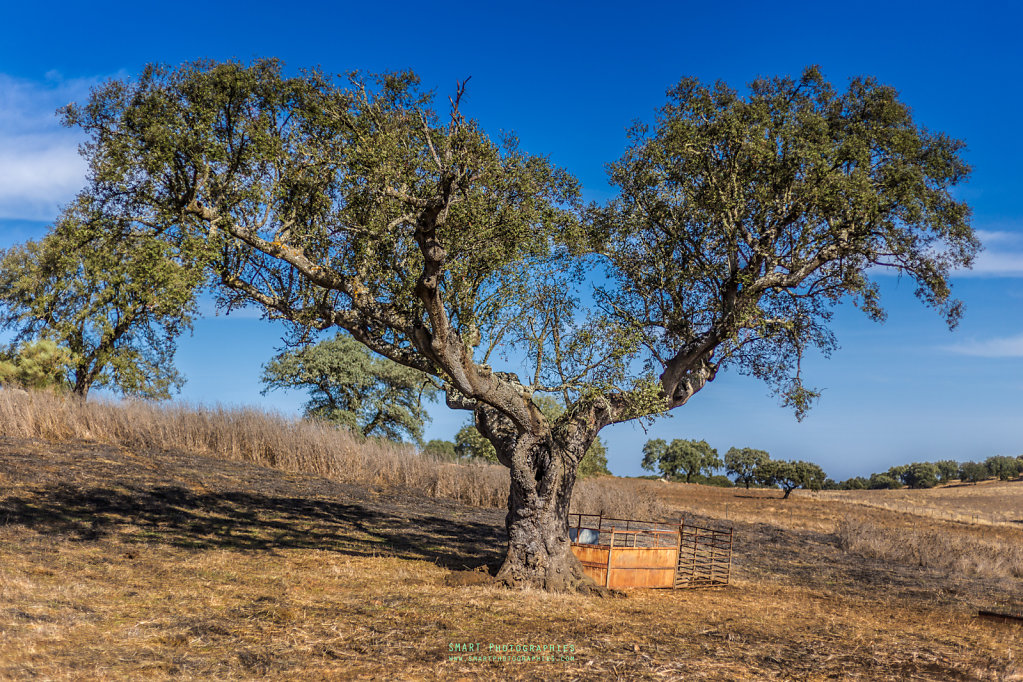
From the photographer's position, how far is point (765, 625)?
12.8 meters

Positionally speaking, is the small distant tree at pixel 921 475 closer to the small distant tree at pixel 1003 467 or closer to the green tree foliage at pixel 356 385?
the small distant tree at pixel 1003 467

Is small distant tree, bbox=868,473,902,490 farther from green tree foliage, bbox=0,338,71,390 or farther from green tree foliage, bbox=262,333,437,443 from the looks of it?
green tree foliage, bbox=0,338,71,390

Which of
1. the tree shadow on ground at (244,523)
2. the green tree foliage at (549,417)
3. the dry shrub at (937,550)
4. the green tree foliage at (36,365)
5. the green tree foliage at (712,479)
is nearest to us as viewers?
the tree shadow on ground at (244,523)

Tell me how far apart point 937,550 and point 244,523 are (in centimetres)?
2241

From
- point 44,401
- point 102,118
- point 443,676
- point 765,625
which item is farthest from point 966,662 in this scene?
point 44,401

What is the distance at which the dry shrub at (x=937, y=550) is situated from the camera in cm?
2422

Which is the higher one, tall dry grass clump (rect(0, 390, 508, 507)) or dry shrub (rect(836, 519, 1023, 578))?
tall dry grass clump (rect(0, 390, 508, 507))

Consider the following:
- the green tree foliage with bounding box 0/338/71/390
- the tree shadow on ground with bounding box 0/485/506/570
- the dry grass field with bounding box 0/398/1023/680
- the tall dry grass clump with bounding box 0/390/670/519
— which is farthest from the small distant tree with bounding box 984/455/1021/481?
the green tree foliage with bounding box 0/338/71/390

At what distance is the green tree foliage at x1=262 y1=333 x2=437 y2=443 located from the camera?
42531 mm

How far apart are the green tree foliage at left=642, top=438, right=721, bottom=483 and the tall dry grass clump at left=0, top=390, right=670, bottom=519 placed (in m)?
40.6

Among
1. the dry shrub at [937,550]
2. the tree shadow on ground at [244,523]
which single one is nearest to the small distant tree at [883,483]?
the dry shrub at [937,550]

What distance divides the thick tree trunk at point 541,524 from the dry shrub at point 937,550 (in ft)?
50.7

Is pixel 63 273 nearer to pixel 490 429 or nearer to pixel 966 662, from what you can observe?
pixel 490 429

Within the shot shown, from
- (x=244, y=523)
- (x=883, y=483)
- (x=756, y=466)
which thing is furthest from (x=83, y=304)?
(x=883, y=483)
